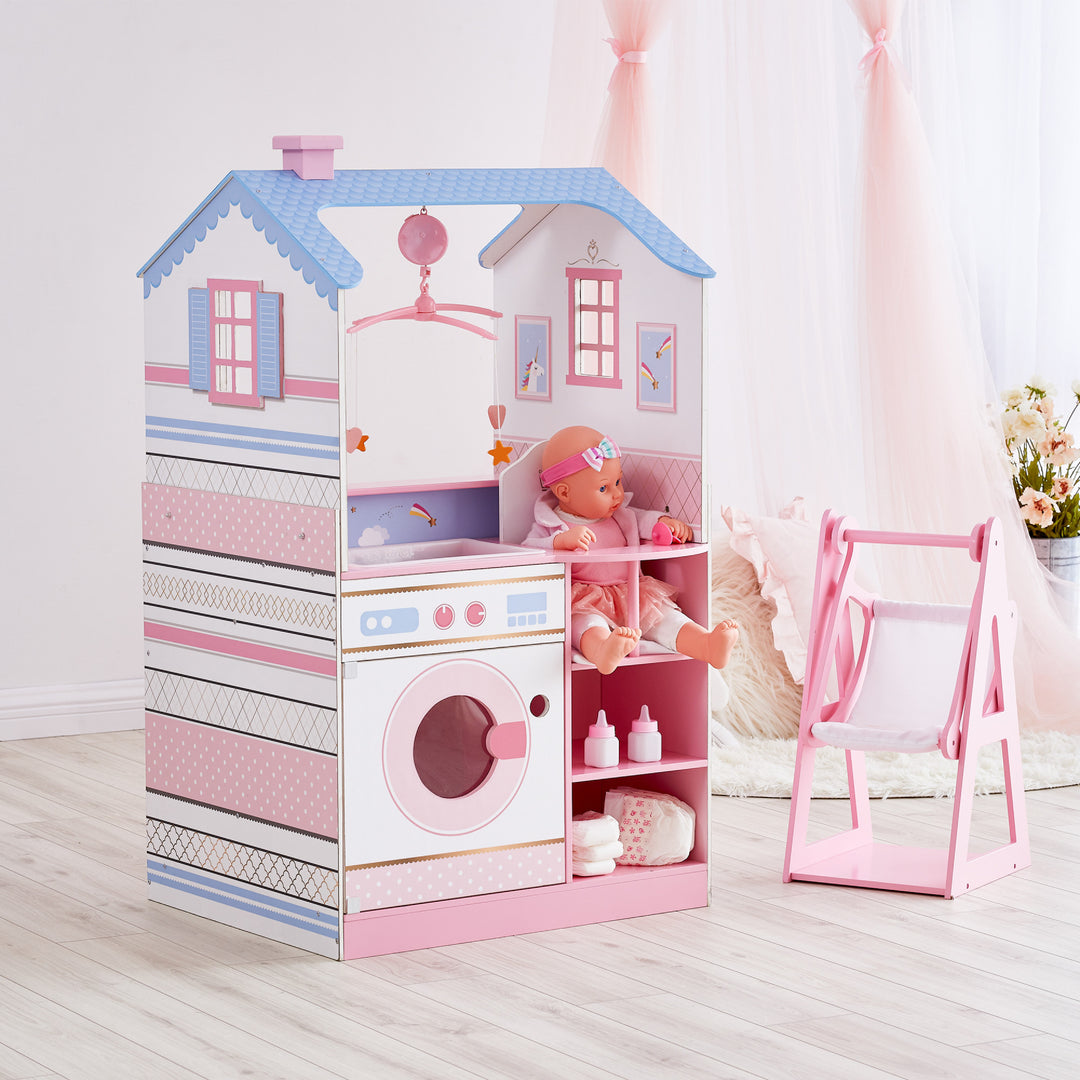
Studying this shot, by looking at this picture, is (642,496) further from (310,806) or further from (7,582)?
(7,582)

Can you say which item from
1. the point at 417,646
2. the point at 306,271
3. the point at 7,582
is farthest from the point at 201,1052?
the point at 7,582

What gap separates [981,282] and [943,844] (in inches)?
99.1

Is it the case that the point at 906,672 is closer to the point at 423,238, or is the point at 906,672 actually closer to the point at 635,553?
the point at 635,553

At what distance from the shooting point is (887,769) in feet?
12.7

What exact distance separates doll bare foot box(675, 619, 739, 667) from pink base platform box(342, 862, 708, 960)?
1.19ft

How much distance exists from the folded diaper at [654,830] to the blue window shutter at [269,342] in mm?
936

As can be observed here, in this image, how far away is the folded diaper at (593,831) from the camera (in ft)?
9.60

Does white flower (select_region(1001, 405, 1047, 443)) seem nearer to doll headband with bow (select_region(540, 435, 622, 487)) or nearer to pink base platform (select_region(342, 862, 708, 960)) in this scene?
doll headband with bow (select_region(540, 435, 622, 487))

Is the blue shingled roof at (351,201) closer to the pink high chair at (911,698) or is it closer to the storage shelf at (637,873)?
the pink high chair at (911,698)

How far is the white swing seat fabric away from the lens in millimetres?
3115

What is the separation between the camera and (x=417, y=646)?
9.02 ft

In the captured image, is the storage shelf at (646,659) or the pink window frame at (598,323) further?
the pink window frame at (598,323)

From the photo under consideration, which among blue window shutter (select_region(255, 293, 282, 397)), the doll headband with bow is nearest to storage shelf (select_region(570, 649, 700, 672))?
the doll headband with bow

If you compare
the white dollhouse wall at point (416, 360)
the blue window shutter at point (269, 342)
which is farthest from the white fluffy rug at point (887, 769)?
the blue window shutter at point (269, 342)
